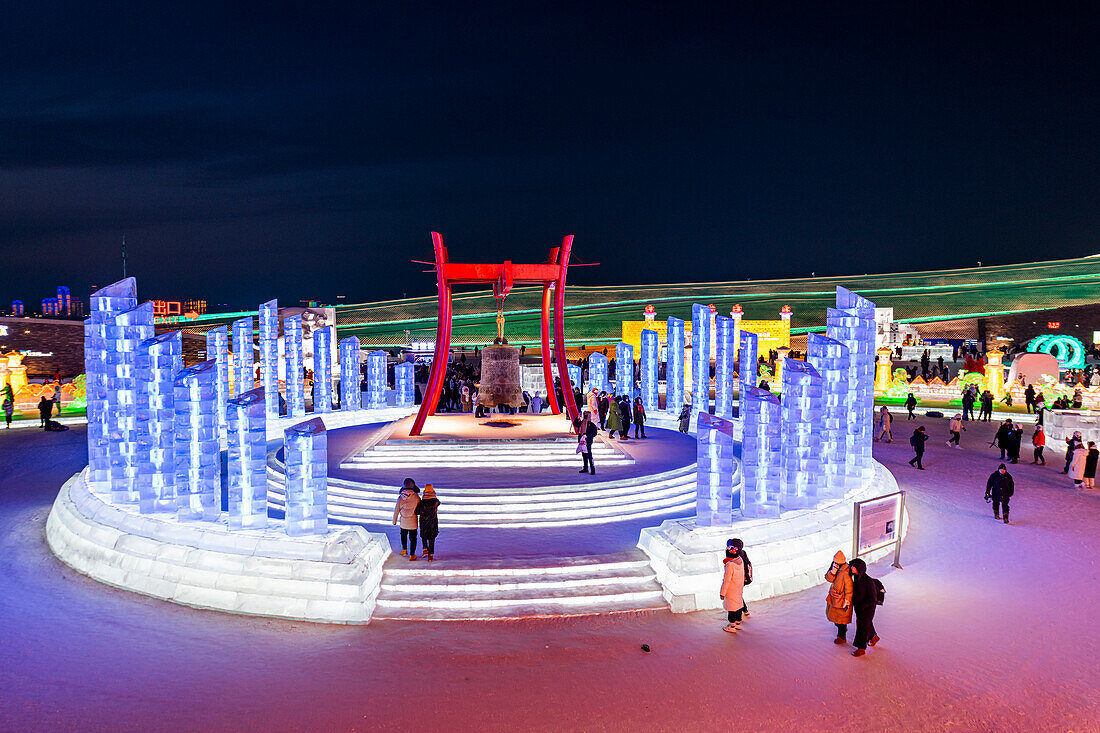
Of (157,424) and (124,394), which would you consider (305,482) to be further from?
(124,394)

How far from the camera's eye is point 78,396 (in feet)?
87.1

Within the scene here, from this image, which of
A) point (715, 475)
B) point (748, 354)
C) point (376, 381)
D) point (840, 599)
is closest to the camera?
point (840, 599)

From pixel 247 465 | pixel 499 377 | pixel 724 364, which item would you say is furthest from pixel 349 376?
pixel 247 465

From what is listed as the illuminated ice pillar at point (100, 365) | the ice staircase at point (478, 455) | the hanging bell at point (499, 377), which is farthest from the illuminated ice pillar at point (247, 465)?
the hanging bell at point (499, 377)

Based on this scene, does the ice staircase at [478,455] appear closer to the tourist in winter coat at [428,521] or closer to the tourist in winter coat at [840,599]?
the tourist in winter coat at [428,521]

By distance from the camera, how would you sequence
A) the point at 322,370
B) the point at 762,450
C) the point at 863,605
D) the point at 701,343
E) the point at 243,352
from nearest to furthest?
the point at 863,605
the point at 762,450
the point at 243,352
the point at 322,370
the point at 701,343

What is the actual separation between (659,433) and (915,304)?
5477 cm

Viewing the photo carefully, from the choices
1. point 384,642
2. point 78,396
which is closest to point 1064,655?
point 384,642

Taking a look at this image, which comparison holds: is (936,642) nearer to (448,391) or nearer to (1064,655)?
(1064,655)

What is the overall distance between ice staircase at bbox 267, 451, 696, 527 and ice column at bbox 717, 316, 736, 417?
7396mm

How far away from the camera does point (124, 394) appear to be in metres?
10.2

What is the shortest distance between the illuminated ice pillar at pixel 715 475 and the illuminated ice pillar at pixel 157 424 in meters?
6.43

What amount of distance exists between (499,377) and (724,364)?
19.8 ft

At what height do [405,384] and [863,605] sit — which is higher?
[405,384]
